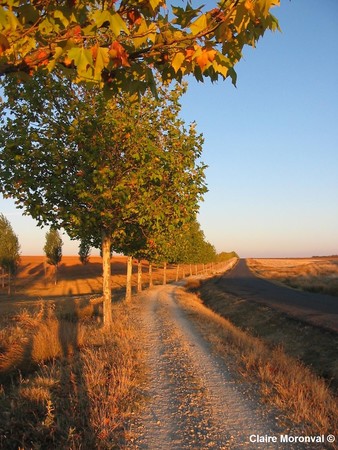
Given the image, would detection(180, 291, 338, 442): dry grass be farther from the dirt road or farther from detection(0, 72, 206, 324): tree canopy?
detection(0, 72, 206, 324): tree canopy

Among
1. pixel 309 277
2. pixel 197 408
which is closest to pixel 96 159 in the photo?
pixel 197 408

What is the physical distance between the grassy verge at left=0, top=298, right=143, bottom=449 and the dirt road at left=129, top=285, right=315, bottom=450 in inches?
15.3

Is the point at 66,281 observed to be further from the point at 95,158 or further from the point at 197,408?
the point at 197,408

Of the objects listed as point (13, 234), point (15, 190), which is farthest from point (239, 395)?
point (13, 234)

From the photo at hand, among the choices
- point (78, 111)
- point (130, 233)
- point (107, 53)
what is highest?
point (78, 111)

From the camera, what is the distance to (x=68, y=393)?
605 centimetres

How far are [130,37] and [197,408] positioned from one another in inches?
225

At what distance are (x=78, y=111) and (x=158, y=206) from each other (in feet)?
12.7

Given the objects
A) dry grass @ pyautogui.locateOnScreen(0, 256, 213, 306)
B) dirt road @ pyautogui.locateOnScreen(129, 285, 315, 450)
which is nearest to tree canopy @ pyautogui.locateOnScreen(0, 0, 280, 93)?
dirt road @ pyautogui.locateOnScreen(129, 285, 315, 450)

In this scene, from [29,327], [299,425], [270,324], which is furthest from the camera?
[270,324]

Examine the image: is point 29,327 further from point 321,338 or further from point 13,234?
point 13,234

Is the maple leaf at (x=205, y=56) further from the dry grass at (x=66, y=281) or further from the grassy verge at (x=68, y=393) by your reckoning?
the dry grass at (x=66, y=281)

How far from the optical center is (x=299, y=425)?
17.3 ft

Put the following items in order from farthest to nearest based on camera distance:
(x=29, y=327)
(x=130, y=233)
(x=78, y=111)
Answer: (x=130, y=233) < (x=29, y=327) < (x=78, y=111)
